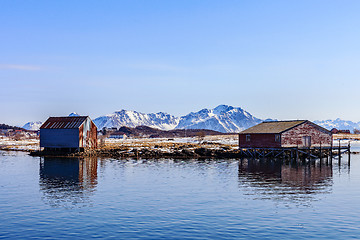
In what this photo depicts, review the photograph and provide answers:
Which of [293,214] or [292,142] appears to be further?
[292,142]

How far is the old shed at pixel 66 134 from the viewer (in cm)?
7875

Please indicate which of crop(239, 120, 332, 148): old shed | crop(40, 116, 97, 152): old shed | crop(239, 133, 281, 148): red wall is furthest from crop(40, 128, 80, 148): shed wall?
crop(239, 120, 332, 148): old shed

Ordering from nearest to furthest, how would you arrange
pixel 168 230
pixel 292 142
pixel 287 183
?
pixel 168 230, pixel 287 183, pixel 292 142

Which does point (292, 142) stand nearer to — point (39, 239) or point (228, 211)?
point (228, 211)

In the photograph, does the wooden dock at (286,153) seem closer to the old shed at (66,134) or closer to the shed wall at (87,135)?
the shed wall at (87,135)

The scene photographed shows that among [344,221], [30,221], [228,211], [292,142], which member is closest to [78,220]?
[30,221]

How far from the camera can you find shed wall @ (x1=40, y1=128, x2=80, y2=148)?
78.7 meters

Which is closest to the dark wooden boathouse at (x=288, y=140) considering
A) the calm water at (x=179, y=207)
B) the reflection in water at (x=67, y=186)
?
the calm water at (x=179, y=207)

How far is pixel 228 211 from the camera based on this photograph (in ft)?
85.7

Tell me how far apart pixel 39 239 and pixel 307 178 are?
106 ft

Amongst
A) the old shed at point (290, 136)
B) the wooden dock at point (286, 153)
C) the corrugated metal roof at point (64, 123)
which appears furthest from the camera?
the corrugated metal roof at point (64, 123)

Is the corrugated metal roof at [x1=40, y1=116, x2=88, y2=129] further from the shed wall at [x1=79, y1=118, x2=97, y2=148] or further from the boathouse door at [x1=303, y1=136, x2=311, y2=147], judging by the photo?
the boathouse door at [x1=303, y1=136, x2=311, y2=147]

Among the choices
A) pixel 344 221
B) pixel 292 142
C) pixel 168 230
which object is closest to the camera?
pixel 168 230

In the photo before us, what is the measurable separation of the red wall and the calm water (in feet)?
86.7
